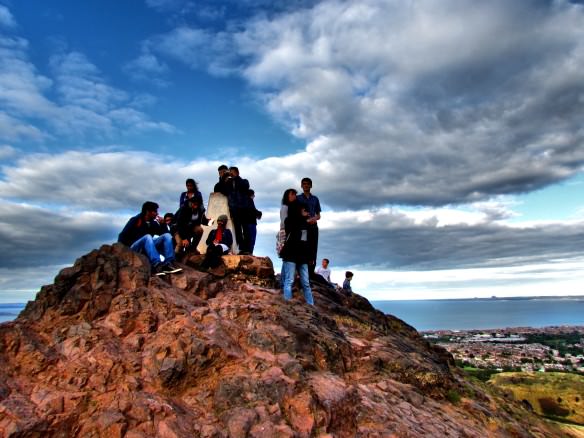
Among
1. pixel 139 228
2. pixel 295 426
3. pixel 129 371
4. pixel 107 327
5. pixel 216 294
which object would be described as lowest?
pixel 295 426

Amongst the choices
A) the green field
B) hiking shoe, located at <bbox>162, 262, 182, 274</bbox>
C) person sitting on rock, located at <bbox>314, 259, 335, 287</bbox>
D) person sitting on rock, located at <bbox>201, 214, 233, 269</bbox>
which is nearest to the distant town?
the green field

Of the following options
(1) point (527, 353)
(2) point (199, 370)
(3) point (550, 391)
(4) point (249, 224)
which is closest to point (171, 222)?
(4) point (249, 224)

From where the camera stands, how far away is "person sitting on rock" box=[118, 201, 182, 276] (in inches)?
420

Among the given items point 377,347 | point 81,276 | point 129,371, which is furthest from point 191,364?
point 377,347

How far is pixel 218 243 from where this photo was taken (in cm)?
1304

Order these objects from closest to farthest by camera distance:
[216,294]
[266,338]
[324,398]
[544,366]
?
[324,398], [266,338], [216,294], [544,366]

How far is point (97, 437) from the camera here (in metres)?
5.98

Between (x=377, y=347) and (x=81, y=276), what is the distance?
25.8 ft

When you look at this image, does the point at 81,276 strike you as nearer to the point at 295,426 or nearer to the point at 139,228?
the point at 139,228

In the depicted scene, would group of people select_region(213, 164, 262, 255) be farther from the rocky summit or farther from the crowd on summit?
the rocky summit

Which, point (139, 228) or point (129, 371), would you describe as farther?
point (139, 228)

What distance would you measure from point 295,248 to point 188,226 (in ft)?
14.5

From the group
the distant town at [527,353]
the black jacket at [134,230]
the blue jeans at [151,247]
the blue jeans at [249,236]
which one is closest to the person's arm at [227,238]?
the blue jeans at [249,236]

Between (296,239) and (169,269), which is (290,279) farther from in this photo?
(169,269)
